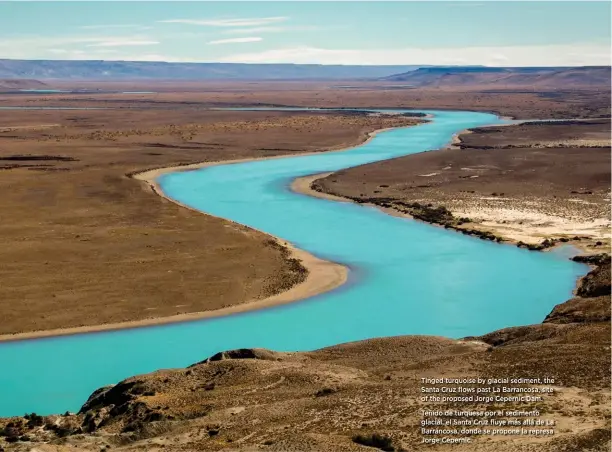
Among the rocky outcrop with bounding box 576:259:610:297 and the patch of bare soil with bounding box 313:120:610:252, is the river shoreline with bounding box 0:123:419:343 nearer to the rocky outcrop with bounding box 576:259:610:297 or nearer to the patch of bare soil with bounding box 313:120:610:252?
the rocky outcrop with bounding box 576:259:610:297

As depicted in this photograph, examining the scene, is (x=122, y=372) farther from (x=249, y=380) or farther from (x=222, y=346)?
(x=249, y=380)

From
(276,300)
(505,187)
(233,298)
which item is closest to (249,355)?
(276,300)

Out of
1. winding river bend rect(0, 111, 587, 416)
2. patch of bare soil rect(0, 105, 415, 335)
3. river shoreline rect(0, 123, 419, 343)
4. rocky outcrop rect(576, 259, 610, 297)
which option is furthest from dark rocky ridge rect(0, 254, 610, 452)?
patch of bare soil rect(0, 105, 415, 335)

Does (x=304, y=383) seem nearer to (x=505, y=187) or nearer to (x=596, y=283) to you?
(x=596, y=283)

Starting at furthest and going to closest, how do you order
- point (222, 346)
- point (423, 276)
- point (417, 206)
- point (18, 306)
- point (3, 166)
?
point (3, 166), point (417, 206), point (423, 276), point (18, 306), point (222, 346)

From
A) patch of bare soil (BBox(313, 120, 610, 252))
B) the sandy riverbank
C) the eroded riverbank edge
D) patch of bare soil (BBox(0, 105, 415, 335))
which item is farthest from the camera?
patch of bare soil (BBox(313, 120, 610, 252))

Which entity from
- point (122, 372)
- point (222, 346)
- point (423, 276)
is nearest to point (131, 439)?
point (122, 372)

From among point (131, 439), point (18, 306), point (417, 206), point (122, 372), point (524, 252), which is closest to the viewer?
point (131, 439)
